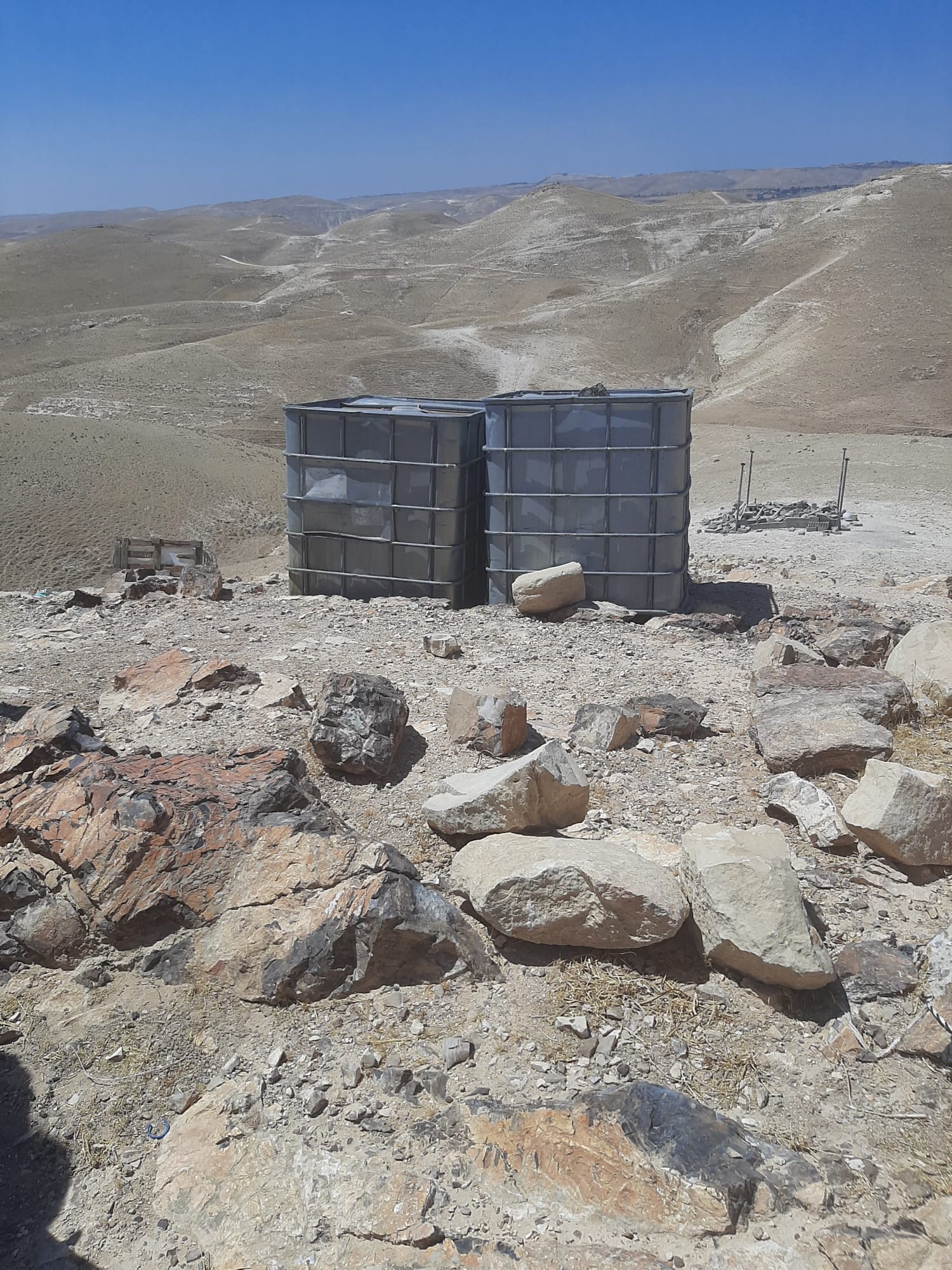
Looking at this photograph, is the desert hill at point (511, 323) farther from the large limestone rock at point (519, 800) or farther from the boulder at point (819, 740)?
the boulder at point (819, 740)

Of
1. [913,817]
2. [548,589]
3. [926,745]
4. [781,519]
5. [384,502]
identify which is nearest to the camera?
[913,817]

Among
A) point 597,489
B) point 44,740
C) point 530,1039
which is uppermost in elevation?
point 597,489

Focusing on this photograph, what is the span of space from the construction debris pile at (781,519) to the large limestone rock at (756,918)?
12.3 meters

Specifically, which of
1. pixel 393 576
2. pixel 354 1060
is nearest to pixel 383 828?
pixel 354 1060

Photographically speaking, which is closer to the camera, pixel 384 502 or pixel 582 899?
pixel 582 899

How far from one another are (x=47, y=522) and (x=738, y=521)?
14156 mm

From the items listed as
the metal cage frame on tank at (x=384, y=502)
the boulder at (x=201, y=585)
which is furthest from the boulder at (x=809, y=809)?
the boulder at (x=201, y=585)

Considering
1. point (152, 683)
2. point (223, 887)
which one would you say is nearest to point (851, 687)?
point (223, 887)

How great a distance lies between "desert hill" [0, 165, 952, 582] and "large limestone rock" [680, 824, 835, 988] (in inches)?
695

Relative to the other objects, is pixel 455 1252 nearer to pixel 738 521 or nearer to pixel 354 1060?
pixel 354 1060

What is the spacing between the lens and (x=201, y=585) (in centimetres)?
1101

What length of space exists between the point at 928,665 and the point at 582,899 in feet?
12.9

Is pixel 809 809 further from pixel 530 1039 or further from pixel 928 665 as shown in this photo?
pixel 928 665

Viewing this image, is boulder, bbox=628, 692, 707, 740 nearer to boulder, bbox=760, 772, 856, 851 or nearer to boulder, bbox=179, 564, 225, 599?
boulder, bbox=760, 772, 856, 851
